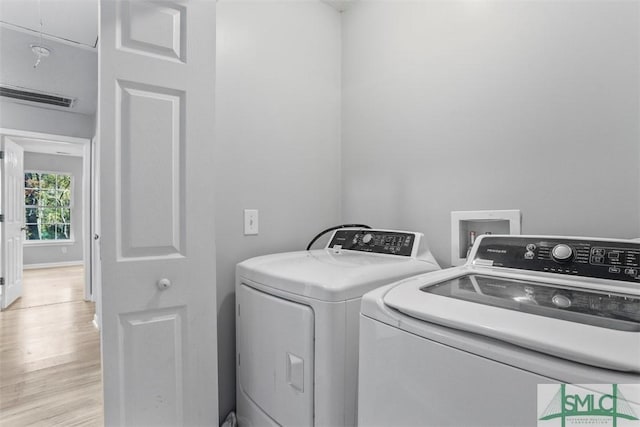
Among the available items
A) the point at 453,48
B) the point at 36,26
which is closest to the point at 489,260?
the point at 453,48

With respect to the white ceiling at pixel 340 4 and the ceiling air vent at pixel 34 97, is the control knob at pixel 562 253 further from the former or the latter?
the ceiling air vent at pixel 34 97

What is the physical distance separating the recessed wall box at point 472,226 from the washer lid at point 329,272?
0.59ft

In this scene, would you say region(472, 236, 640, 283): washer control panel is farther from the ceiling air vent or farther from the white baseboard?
the white baseboard

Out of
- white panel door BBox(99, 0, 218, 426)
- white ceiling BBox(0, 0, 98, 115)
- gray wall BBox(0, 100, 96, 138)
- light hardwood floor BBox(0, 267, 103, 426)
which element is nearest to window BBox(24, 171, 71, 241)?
light hardwood floor BBox(0, 267, 103, 426)

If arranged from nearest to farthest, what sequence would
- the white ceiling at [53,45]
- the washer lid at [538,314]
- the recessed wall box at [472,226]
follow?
the washer lid at [538,314] → the recessed wall box at [472,226] → the white ceiling at [53,45]

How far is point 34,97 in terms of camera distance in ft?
12.1

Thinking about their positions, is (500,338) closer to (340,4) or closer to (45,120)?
(340,4)

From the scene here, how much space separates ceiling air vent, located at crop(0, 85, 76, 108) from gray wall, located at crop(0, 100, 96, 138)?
185 mm

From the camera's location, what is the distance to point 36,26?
240 centimetres

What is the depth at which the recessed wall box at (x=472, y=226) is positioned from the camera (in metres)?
1.32

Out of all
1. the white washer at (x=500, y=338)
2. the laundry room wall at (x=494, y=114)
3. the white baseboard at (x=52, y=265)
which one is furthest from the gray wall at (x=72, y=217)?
the white washer at (x=500, y=338)

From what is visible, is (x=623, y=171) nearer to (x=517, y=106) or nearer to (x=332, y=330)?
(x=517, y=106)

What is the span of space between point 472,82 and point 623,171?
66cm

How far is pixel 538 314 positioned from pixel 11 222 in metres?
5.38
